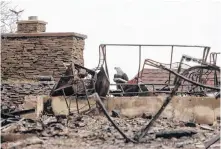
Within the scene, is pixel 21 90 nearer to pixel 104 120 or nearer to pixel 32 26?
pixel 32 26

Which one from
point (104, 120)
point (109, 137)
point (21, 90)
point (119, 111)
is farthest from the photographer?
point (21, 90)

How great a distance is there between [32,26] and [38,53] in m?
1.15

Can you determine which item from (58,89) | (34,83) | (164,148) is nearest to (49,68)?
(34,83)

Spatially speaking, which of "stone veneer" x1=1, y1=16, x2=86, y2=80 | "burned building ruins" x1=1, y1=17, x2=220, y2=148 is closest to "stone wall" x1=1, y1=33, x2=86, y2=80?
"stone veneer" x1=1, y1=16, x2=86, y2=80

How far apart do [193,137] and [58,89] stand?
153 inches

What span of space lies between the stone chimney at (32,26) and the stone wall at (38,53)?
0.39 metres

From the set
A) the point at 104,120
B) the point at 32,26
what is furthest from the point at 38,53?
the point at 104,120

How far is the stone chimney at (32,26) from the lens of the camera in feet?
63.5

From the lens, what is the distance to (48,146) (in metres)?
8.48

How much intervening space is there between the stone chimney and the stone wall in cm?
39

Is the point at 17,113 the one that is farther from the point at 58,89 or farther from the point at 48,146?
the point at 48,146

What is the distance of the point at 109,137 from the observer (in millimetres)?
9250

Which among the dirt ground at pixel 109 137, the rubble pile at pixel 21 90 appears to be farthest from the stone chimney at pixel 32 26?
the dirt ground at pixel 109 137

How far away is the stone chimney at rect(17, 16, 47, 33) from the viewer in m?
19.4
